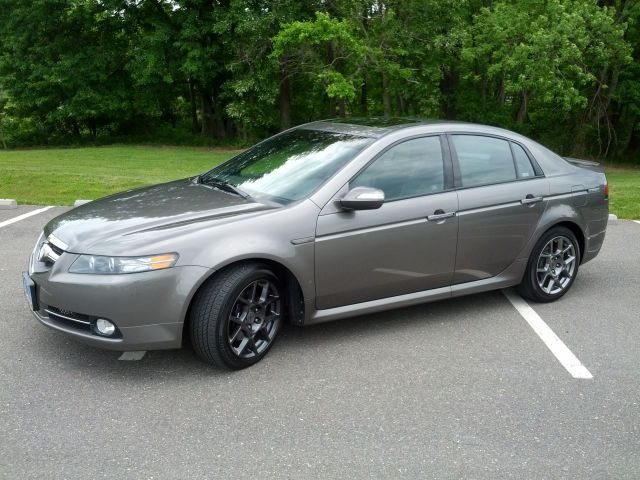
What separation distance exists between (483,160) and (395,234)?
1.17m

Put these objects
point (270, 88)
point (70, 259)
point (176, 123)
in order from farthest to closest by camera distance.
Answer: point (176, 123) → point (270, 88) → point (70, 259)

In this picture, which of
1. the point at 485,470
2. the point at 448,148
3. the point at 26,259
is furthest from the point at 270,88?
the point at 485,470

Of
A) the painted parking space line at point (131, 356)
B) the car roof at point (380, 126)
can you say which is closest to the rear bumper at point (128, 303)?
the painted parking space line at point (131, 356)

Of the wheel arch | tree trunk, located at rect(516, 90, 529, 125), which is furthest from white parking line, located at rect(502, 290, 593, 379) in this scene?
tree trunk, located at rect(516, 90, 529, 125)

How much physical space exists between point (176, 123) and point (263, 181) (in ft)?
106

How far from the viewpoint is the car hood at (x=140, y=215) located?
407 centimetres

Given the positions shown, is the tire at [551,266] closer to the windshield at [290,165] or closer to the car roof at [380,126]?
the car roof at [380,126]

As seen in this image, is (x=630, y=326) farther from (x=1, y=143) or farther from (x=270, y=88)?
(x=1, y=143)

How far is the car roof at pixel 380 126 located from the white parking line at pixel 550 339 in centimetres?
146

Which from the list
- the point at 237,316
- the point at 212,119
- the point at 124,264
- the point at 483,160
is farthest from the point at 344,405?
the point at 212,119

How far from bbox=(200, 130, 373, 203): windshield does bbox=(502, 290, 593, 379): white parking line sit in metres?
1.98

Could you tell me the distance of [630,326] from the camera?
5219 mm

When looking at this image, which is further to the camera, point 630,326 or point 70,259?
point 630,326

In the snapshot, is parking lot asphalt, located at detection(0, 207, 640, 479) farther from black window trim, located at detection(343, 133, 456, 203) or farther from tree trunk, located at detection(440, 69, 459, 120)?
tree trunk, located at detection(440, 69, 459, 120)
